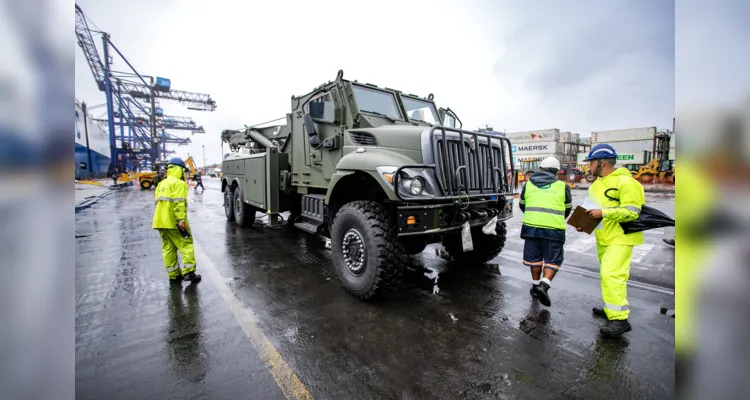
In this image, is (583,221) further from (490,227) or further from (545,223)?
(490,227)

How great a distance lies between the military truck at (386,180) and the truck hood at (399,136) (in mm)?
13

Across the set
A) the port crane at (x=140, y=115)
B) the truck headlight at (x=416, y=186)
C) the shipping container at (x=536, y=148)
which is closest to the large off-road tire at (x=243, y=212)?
the truck headlight at (x=416, y=186)

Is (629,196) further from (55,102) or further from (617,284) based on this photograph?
(55,102)

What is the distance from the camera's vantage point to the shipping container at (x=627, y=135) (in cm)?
3674

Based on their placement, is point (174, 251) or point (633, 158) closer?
point (174, 251)

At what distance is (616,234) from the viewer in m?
3.12

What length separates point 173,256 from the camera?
436 cm

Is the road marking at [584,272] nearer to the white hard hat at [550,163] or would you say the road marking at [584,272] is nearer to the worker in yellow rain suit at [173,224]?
the white hard hat at [550,163]

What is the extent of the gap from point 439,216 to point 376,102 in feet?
7.83

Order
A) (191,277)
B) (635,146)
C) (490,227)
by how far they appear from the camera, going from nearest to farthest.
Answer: (490,227) < (191,277) < (635,146)

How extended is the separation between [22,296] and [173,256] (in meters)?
4.40

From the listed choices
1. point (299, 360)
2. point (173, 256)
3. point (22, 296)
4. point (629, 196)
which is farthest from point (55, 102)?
point (173, 256)

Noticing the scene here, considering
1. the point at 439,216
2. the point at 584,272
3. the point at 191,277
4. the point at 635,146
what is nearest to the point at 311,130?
the point at 439,216

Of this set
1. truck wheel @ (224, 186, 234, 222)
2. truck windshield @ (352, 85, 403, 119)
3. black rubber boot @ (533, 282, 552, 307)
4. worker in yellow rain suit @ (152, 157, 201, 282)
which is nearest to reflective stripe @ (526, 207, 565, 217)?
black rubber boot @ (533, 282, 552, 307)
